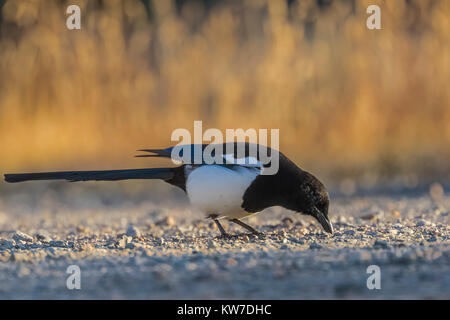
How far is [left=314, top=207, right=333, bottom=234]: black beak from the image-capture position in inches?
→ 208

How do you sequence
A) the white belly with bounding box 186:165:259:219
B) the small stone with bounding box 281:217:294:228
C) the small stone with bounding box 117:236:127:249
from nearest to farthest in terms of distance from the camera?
the small stone with bounding box 117:236:127:249, the white belly with bounding box 186:165:259:219, the small stone with bounding box 281:217:294:228

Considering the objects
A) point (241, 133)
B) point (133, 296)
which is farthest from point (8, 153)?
point (133, 296)

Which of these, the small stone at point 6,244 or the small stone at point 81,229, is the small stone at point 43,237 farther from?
the small stone at point 81,229

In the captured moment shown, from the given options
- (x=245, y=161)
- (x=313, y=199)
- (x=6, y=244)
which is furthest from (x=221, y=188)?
(x=6, y=244)

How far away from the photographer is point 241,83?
9.16 m

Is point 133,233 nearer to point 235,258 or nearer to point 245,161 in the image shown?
point 245,161

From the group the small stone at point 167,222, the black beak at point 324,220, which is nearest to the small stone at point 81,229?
the small stone at point 167,222

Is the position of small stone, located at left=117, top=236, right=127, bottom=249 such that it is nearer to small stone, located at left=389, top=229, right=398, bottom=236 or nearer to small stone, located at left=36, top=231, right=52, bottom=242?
small stone, located at left=36, top=231, right=52, bottom=242

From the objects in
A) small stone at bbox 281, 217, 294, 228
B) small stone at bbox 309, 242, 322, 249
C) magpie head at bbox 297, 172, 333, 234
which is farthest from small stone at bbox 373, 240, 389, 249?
small stone at bbox 281, 217, 294, 228

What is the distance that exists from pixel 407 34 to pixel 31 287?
6480mm

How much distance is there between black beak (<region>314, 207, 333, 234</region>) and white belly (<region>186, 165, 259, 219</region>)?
20.7 inches

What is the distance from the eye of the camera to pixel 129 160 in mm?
9883

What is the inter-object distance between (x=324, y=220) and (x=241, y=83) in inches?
161

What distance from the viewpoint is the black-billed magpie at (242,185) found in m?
5.25
